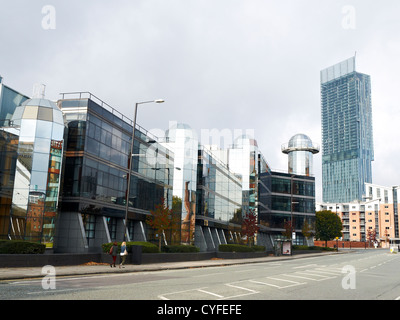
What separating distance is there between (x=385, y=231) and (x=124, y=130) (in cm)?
14882

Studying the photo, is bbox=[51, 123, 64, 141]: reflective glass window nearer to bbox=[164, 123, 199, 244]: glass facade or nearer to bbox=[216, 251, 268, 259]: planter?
bbox=[164, 123, 199, 244]: glass facade

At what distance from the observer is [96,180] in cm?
3656

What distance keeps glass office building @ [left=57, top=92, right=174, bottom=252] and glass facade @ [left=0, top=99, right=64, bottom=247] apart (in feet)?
5.47

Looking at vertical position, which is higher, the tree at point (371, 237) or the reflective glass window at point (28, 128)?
the reflective glass window at point (28, 128)

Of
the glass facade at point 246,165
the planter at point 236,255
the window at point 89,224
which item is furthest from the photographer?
the glass facade at point 246,165

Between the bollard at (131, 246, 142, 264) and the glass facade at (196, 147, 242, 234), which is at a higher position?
the glass facade at (196, 147, 242, 234)

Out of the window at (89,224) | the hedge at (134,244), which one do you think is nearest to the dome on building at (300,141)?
the window at (89,224)

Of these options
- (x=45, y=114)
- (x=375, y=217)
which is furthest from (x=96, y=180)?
(x=375, y=217)

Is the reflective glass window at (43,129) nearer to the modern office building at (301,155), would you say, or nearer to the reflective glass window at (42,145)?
the reflective glass window at (42,145)

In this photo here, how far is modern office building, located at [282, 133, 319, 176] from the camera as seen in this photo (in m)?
102

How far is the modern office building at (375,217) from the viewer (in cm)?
16512

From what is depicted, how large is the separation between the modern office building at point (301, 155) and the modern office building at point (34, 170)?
252 feet

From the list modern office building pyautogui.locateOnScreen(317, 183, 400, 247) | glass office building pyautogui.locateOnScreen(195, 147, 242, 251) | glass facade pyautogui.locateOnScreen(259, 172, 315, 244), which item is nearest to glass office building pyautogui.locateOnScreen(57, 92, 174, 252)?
glass office building pyautogui.locateOnScreen(195, 147, 242, 251)

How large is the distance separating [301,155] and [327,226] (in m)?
19.3
